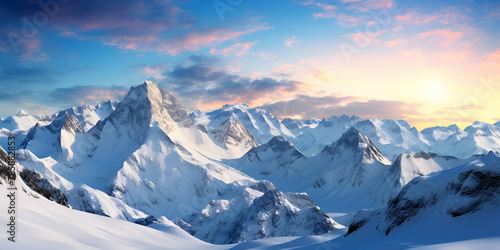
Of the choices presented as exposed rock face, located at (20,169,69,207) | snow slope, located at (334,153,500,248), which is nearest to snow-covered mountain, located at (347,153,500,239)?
snow slope, located at (334,153,500,248)

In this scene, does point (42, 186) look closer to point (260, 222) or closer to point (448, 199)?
point (448, 199)

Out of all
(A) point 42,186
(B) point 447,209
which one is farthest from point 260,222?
(B) point 447,209

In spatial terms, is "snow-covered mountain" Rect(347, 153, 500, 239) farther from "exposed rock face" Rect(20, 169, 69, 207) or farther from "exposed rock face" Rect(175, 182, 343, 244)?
"exposed rock face" Rect(175, 182, 343, 244)

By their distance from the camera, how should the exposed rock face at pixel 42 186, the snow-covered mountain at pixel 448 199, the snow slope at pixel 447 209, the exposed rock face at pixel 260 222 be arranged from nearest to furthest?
the snow slope at pixel 447 209
the snow-covered mountain at pixel 448 199
the exposed rock face at pixel 42 186
the exposed rock face at pixel 260 222

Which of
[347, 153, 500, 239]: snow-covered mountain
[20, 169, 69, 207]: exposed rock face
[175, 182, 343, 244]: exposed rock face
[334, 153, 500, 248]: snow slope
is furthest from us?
[175, 182, 343, 244]: exposed rock face

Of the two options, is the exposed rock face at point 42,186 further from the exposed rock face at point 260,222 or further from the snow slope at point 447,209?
the exposed rock face at point 260,222

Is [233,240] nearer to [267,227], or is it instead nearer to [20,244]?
[267,227]

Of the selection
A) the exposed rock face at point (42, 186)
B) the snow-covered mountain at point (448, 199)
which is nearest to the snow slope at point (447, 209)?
Result: the snow-covered mountain at point (448, 199)

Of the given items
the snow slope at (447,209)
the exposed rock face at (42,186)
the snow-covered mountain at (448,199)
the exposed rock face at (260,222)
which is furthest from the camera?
the exposed rock face at (260,222)

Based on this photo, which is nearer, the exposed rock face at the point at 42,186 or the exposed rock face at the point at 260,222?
the exposed rock face at the point at 42,186

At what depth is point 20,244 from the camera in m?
32.9

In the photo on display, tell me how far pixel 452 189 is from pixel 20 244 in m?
41.5

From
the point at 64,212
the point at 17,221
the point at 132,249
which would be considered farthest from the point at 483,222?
the point at 64,212

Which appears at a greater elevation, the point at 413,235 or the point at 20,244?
the point at 20,244
